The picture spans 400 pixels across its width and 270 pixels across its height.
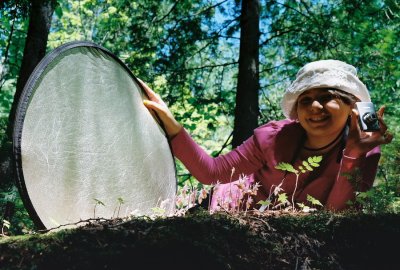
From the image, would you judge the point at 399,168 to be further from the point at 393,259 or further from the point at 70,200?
the point at 70,200

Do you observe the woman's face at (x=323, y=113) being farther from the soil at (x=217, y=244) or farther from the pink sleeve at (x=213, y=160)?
the soil at (x=217, y=244)

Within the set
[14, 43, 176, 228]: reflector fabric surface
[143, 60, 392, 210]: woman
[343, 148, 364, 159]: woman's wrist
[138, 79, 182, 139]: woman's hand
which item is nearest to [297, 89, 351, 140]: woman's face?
[143, 60, 392, 210]: woman

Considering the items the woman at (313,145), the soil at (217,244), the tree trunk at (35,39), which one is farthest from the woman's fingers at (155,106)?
the tree trunk at (35,39)

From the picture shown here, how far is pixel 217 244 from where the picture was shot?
1486mm

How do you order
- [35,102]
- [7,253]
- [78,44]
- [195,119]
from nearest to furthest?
→ 1. [7,253]
2. [35,102]
3. [78,44]
4. [195,119]

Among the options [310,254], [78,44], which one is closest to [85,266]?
[310,254]

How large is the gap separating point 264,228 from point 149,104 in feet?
5.50

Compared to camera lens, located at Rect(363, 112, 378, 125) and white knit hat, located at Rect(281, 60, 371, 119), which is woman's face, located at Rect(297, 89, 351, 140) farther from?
camera lens, located at Rect(363, 112, 378, 125)

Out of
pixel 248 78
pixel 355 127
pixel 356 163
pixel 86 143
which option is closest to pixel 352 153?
pixel 356 163

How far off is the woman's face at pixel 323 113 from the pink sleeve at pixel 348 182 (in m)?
0.31

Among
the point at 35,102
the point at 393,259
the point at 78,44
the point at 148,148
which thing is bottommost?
the point at 393,259

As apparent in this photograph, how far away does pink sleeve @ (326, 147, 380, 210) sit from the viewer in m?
2.72

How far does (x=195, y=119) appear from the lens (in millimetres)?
8281

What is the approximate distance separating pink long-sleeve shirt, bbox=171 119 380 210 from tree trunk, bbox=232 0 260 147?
268cm
